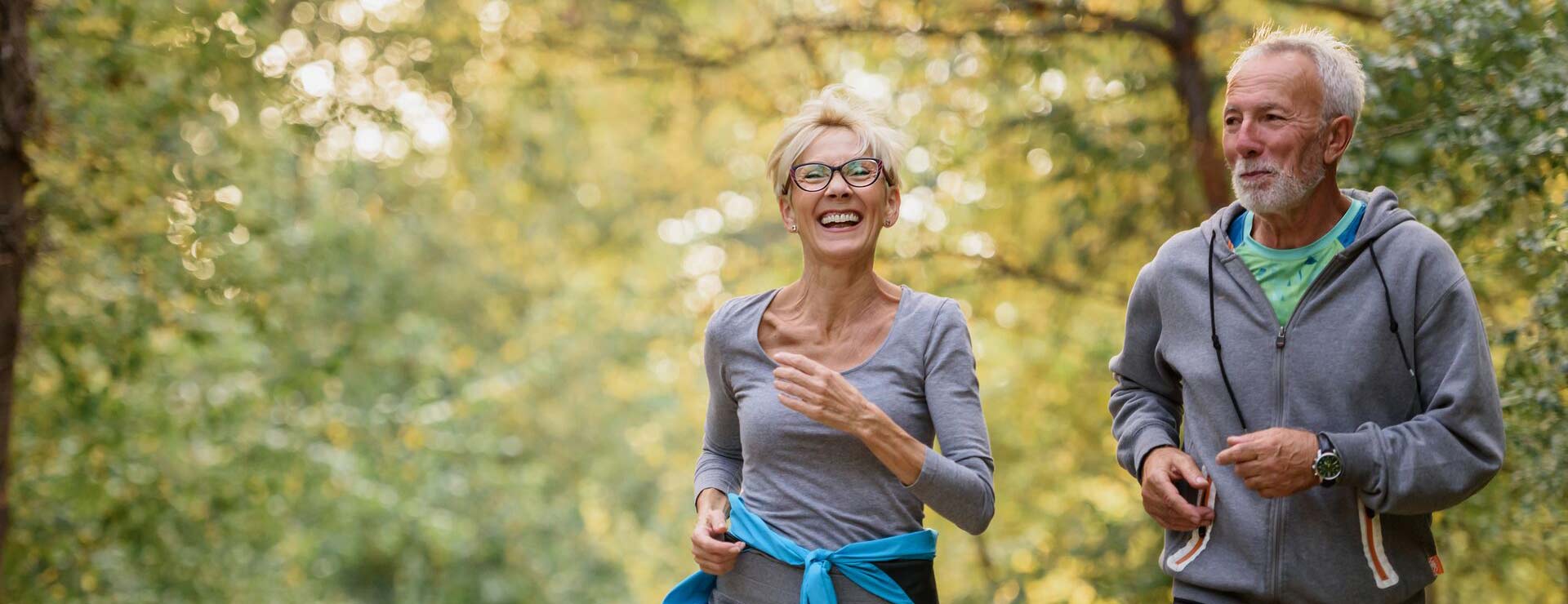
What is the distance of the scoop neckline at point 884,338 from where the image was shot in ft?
10.2

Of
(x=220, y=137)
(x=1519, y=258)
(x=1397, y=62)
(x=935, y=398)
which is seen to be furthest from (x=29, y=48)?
(x=1519, y=258)

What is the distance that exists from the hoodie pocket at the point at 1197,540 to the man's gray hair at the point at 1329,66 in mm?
732

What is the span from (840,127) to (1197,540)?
112cm

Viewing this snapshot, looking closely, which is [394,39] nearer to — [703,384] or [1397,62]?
[703,384]

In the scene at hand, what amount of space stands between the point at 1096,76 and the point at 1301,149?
5893mm

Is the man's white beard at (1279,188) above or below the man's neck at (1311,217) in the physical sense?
above

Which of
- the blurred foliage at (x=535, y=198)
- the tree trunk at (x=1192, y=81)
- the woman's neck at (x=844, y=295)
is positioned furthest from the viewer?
the tree trunk at (x=1192, y=81)

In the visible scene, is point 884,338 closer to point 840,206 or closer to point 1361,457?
point 840,206

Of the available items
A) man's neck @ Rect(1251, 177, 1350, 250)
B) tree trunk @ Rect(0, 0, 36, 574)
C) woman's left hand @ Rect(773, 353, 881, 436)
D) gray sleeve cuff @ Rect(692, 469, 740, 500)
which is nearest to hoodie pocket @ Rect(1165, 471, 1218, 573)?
man's neck @ Rect(1251, 177, 1350, 250)

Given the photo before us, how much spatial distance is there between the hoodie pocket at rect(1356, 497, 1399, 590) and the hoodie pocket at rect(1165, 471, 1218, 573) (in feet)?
0.86

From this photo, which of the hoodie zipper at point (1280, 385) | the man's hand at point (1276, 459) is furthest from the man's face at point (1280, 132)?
the man's hand at point (1276, 459)

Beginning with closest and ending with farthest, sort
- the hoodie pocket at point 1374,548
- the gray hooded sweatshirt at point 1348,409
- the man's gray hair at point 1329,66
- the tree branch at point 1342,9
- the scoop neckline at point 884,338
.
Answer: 1. the gray hooded sweatshirt at point 1348,409
2. the hoodie pocket at point 1374,548
3. the man's gray hair at point 1329,66
4. the scoop neckline at point 884,338
5. the tree branch at point 1342,9

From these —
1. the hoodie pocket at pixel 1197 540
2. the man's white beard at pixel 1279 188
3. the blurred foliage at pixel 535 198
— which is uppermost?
the man's white beard at pixel 1279 188

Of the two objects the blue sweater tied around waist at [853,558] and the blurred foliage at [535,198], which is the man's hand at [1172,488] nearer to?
the blue sweater tied around waist at [853,558]
